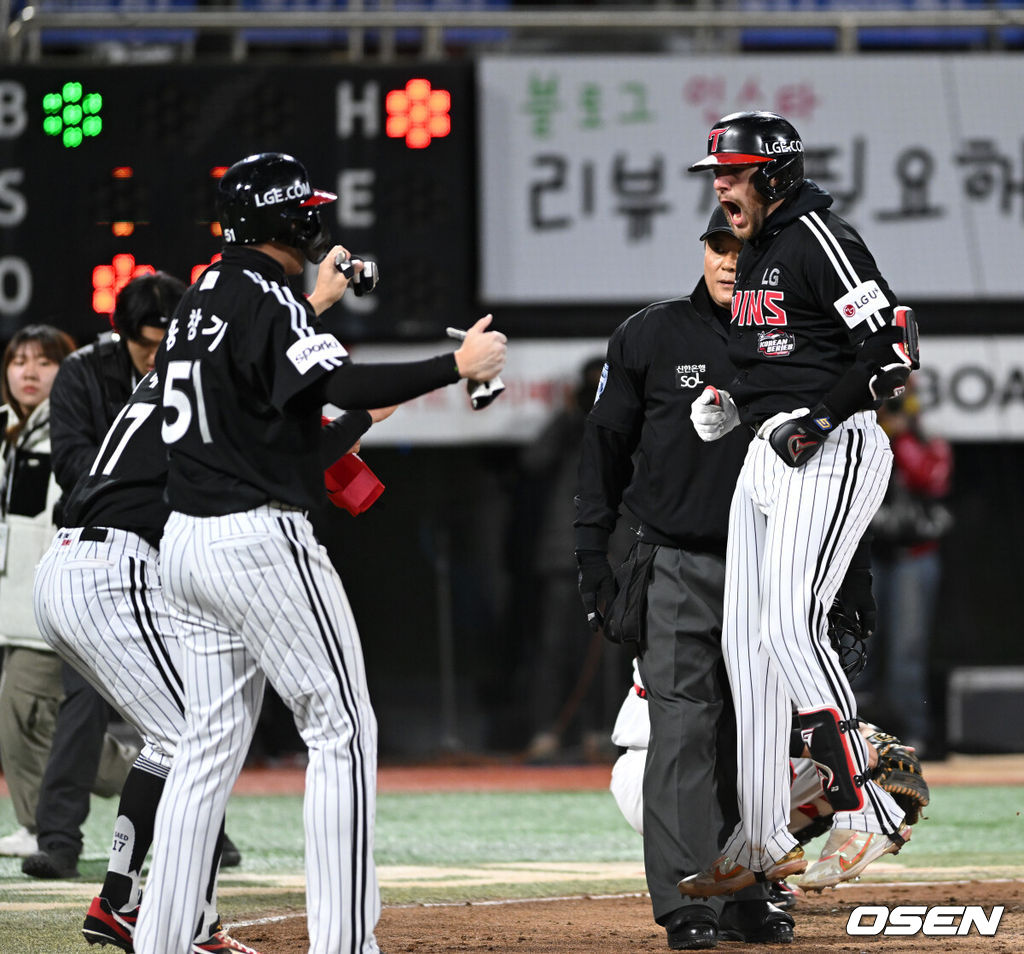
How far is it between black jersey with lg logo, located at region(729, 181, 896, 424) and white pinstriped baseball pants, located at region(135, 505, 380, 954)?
4.95 ft

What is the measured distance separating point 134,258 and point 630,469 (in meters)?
5.11

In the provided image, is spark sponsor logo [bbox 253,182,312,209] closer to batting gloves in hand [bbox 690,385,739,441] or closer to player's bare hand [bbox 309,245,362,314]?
player's bare hand [bbox 309,245,362,314]

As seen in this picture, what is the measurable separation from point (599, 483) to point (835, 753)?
1.29 m

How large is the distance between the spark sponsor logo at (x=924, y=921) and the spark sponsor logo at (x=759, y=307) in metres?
1.83

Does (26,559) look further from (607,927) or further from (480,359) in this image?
(480,359)

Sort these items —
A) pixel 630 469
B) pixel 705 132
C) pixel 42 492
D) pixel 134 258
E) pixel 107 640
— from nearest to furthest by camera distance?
pixel 107 640, pixel 630 469, pixel 42 492, pixel 134 258, pixel 705 132

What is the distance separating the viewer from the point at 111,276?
10109 mm

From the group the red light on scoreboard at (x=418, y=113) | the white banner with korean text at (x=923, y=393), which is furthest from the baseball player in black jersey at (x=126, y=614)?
the white banner with korean text at (x=923, y=393)

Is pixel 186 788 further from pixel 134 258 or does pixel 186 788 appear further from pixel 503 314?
pixel 503 314

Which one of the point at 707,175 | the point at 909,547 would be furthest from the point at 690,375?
the point at 909,547

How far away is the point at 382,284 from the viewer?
10.3 metres

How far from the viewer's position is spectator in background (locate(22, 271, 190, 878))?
602 cm

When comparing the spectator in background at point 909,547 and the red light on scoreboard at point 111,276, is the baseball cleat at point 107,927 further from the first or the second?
the spectator in background at point 909,547

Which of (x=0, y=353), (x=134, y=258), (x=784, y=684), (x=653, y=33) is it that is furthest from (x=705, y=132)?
(x=784, y=684)
